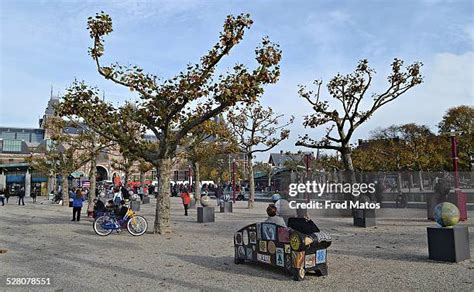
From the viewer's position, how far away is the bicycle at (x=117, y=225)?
529 inches

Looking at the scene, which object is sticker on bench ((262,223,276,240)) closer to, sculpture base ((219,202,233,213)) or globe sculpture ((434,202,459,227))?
globe sculpture ((434,202,459,227))

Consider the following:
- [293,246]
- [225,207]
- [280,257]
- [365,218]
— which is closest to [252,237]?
[280,257]

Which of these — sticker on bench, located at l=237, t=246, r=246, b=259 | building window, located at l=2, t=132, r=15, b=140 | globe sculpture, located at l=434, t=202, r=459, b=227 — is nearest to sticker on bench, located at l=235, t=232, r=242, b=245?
sticker on bench, located at l=237, t=246, r=246, b=259

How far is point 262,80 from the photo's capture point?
12.4 m

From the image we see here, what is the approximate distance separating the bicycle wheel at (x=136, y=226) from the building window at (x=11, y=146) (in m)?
85.8

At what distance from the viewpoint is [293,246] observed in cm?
711

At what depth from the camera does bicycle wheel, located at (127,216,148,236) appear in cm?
1338

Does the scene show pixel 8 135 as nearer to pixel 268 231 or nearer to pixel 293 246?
pixel 268 231

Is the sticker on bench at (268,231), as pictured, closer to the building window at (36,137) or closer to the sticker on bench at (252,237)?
the sticker on bench at (252,237)

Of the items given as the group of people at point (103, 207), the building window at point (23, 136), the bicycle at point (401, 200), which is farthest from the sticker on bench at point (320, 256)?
the building window at point (23, 136)

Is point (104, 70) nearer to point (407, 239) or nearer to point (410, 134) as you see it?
point (407, 239)

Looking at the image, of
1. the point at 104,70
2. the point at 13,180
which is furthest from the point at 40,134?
the point at 104,70

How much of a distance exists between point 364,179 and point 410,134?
4038cm

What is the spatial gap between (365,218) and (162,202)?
23.9ft
